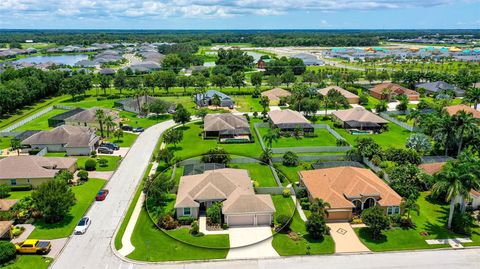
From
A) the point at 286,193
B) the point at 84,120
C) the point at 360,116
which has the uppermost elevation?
the point at 360,116

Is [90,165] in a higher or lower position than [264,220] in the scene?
higher

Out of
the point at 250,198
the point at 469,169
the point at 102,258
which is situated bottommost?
the point at 102,258

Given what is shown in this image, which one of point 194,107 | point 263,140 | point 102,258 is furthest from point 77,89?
point 102,258

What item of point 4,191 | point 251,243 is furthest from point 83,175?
point 251,243

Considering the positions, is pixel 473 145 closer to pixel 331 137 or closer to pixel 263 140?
pixel 331 137

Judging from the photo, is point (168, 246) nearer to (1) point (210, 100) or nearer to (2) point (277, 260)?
(2) point (277, 260)

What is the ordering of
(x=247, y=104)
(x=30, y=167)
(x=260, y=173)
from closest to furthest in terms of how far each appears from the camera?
(x=30, y=167) → (x=260, y=173) → (x=247, y=104)
